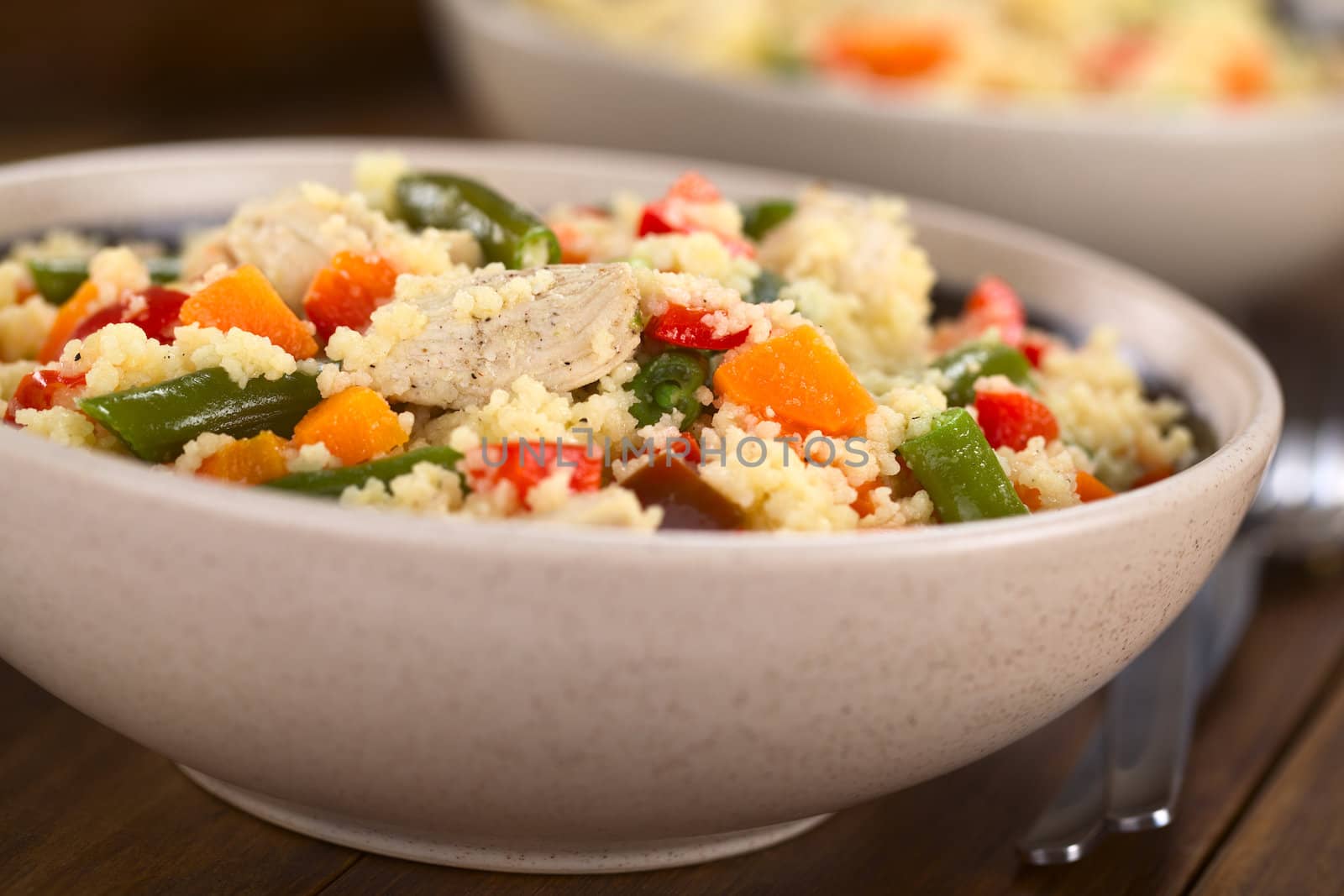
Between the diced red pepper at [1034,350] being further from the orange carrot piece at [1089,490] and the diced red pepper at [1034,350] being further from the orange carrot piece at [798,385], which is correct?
the orange carrot piece at [798,385]

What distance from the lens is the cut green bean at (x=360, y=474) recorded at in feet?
4.64

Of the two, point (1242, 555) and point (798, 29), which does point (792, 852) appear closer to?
point (1242, 555)

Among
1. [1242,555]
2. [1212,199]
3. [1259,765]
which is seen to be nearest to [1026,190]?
[1212,199]

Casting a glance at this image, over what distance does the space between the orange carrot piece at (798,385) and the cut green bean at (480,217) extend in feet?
1.16

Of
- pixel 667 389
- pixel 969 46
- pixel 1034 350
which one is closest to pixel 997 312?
pixel 1034 350

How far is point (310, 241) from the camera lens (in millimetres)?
1781

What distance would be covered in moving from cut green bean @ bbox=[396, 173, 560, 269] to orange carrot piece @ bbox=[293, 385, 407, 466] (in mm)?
373

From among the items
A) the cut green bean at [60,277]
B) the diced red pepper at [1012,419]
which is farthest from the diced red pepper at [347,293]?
the diced red pepper at [1012,419]

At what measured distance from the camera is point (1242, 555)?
228cm

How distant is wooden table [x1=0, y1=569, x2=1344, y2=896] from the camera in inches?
58.1

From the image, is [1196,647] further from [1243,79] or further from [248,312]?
[1243,79]

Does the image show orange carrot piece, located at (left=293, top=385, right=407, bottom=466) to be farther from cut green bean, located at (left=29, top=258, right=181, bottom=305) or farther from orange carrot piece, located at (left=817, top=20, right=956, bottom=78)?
orange carrot piece, located at (left=817, top=20, right=956, bottom=78)

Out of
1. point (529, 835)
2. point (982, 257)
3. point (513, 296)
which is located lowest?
point (529, 835)

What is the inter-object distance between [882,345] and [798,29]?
1.80 meters
